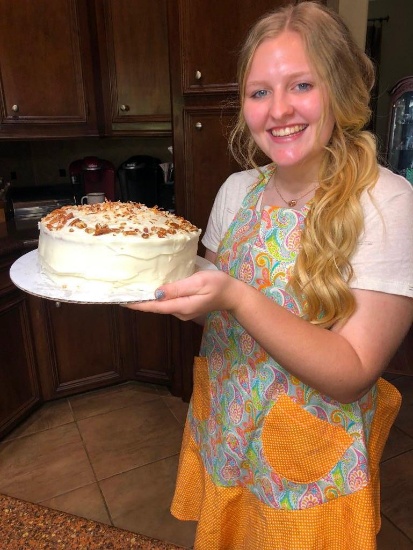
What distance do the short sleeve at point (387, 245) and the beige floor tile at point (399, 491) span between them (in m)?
1.31

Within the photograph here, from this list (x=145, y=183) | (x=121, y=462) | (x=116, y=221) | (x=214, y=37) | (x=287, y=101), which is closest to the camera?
(x=287, y=101)

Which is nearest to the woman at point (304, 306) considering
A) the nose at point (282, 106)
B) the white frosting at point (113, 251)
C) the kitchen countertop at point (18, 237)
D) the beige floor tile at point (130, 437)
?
the nose at point (282, 106)

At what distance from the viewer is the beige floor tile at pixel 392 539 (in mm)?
1582

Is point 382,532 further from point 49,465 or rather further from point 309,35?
point 309,35

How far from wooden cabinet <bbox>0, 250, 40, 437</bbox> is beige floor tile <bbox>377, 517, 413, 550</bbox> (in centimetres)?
163

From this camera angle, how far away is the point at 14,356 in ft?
6.75

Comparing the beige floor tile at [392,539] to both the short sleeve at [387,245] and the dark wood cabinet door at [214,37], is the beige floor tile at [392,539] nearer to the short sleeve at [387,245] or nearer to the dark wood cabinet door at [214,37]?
the short sleeve at [387,245]

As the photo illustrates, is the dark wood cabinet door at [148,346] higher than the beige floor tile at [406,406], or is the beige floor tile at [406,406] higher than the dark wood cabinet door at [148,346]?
the dark wood cabinet door at [148,346]

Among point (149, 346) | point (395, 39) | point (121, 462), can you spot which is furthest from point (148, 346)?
point (395, 39)

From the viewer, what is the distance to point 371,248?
82cm

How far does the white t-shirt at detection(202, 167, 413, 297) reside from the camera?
0.80 m

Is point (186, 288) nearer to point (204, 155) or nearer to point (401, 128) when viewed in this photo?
point (204, 155)

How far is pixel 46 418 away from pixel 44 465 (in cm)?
35

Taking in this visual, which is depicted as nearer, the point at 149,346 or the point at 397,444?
the point at 397,444
